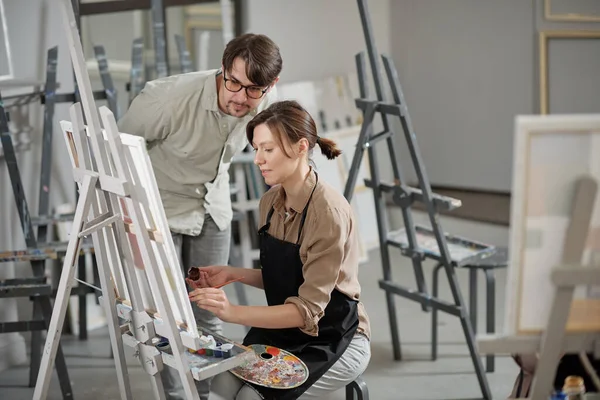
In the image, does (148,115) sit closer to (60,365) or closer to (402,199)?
(60,365)

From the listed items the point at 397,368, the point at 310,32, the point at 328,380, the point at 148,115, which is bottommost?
the point at 397,368

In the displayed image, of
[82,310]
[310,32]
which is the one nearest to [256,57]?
[82,310]

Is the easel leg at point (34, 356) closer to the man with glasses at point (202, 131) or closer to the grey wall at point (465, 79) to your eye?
the man with glasses at point (202, 131)

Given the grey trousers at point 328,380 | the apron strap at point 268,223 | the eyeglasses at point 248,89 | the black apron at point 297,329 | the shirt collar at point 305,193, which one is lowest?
the grey trousers at point 328,380

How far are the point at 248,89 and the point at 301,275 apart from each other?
0.58m

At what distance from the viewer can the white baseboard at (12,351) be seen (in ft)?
12.3

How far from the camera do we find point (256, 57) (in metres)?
2.54

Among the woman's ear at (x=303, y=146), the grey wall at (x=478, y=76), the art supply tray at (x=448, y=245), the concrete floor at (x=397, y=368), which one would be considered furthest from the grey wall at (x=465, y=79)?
the woman's ear at (x=303, y=146)

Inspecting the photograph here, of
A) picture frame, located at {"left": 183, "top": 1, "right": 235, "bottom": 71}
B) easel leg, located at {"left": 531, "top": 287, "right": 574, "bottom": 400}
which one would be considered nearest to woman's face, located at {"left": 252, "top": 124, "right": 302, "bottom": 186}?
easel leg, located at {"left": 531, "top": 287, "right": 574, "bottom": 400}

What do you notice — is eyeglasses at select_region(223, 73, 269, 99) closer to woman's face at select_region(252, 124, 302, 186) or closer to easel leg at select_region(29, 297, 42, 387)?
woman's face at select_region(252, 124, 302, 186)

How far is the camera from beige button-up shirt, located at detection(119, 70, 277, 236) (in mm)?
2793

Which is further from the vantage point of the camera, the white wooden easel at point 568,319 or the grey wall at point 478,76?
the grey wall at point 478,76

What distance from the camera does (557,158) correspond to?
70.2 inches

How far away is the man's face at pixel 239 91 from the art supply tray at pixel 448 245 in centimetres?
115
